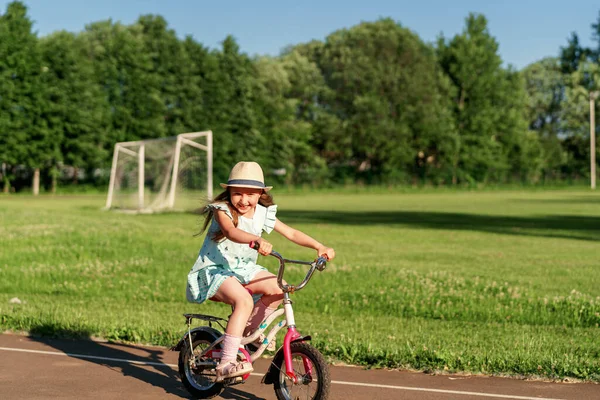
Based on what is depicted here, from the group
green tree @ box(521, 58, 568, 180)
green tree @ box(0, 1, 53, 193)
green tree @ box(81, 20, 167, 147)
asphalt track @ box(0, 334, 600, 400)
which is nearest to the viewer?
asphalt track @ box(0, 334, 600, 400)

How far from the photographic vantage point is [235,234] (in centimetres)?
586

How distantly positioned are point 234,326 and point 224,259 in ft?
1.66

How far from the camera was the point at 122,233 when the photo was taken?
2159 cm

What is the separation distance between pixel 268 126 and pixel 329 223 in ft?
176

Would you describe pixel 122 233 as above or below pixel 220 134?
below

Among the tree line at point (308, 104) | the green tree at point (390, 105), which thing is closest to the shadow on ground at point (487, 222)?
the tree line at point (308, 104)

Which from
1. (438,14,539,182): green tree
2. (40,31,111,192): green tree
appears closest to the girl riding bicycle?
(40,31,111,192): green tree

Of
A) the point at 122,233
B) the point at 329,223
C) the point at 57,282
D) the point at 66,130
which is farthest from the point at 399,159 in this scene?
the point at 57,282

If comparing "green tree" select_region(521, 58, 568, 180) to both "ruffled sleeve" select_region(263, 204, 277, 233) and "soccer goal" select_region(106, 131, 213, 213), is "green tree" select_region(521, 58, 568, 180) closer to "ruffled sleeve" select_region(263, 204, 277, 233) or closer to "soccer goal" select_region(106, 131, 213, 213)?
"soccer goal" select_region(106, 131, 213, 213)

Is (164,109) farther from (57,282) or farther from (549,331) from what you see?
(549,331)

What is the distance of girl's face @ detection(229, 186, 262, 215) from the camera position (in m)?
6.14

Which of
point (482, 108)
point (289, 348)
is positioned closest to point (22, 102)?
point (482, 108)

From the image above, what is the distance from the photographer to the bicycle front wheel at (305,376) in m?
5.66

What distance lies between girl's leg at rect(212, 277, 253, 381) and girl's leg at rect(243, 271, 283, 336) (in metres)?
0.11
